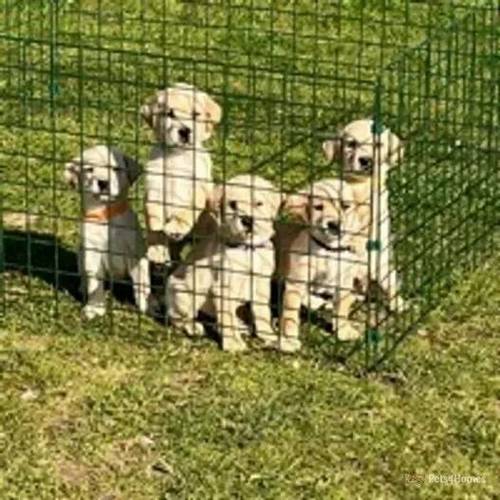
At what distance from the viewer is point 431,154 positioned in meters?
7.08

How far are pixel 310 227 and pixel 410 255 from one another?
2.97 feet

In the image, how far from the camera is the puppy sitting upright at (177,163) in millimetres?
6031

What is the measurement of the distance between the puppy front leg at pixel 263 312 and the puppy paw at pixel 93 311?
0.59m

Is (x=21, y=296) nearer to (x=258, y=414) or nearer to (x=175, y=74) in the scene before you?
(x=258, y=414)

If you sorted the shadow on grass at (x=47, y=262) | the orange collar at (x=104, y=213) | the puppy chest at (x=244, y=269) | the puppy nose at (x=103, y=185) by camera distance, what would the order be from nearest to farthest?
the puppy chest at (x=244, y=269) → the puppy nose at (x=103, y=185) → the orange collar at (x=104, y=213) → the shadow on grass at (x=47, y=262)

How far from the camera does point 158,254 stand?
6.26m

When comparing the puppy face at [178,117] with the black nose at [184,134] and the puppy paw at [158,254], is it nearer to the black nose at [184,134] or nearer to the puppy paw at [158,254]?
the black nose at [184,134]

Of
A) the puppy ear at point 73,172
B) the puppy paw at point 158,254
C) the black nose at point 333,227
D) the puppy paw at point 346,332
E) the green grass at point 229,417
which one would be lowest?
the green grass at point 229,417

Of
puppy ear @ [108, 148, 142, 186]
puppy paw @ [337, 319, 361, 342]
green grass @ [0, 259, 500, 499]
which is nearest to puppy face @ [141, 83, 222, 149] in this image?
puppy ear @ [108, 148, 142, 186]

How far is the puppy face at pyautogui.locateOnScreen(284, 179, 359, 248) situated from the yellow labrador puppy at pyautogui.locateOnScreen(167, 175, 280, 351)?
9cm

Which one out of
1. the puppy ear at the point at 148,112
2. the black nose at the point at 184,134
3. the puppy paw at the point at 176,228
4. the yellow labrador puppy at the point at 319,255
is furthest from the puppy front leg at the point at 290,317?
the puppy ear at the point at 148,112

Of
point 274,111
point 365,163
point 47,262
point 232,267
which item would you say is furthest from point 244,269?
point 274,111

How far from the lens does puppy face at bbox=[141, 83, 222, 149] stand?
607 cm

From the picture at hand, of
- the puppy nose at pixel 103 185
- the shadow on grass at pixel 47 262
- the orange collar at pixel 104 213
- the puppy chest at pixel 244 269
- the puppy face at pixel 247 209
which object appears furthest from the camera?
the shadow on grass at pixel 47 262
